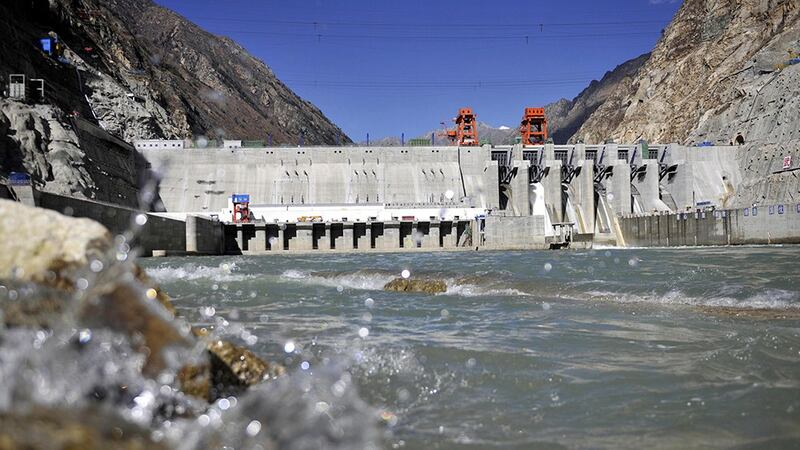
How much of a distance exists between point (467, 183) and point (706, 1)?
57.5 metres

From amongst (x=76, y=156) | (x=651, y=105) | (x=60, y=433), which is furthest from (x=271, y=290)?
(x=651, y=105)

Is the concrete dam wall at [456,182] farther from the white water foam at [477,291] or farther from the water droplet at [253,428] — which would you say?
the water droplet at [253,428]

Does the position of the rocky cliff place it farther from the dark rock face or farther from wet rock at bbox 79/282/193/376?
the dark rock face

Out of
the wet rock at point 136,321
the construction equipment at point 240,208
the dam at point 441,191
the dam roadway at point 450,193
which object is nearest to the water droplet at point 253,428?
the wet rock at point 136,321

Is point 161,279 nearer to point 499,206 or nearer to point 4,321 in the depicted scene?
point 4,321

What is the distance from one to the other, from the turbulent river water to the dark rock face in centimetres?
3755

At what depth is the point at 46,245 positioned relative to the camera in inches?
110

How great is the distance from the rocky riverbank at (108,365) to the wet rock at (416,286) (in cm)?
866

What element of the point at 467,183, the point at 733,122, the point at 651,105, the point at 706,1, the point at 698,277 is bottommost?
the point at 698,277

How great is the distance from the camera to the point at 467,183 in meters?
50.3

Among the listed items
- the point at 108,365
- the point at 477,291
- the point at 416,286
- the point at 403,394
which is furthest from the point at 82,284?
the point at 416,286

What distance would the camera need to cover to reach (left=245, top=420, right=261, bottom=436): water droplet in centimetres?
230

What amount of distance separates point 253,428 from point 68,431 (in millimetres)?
989

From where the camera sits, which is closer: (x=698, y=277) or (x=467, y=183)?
(x=698, y=277)
